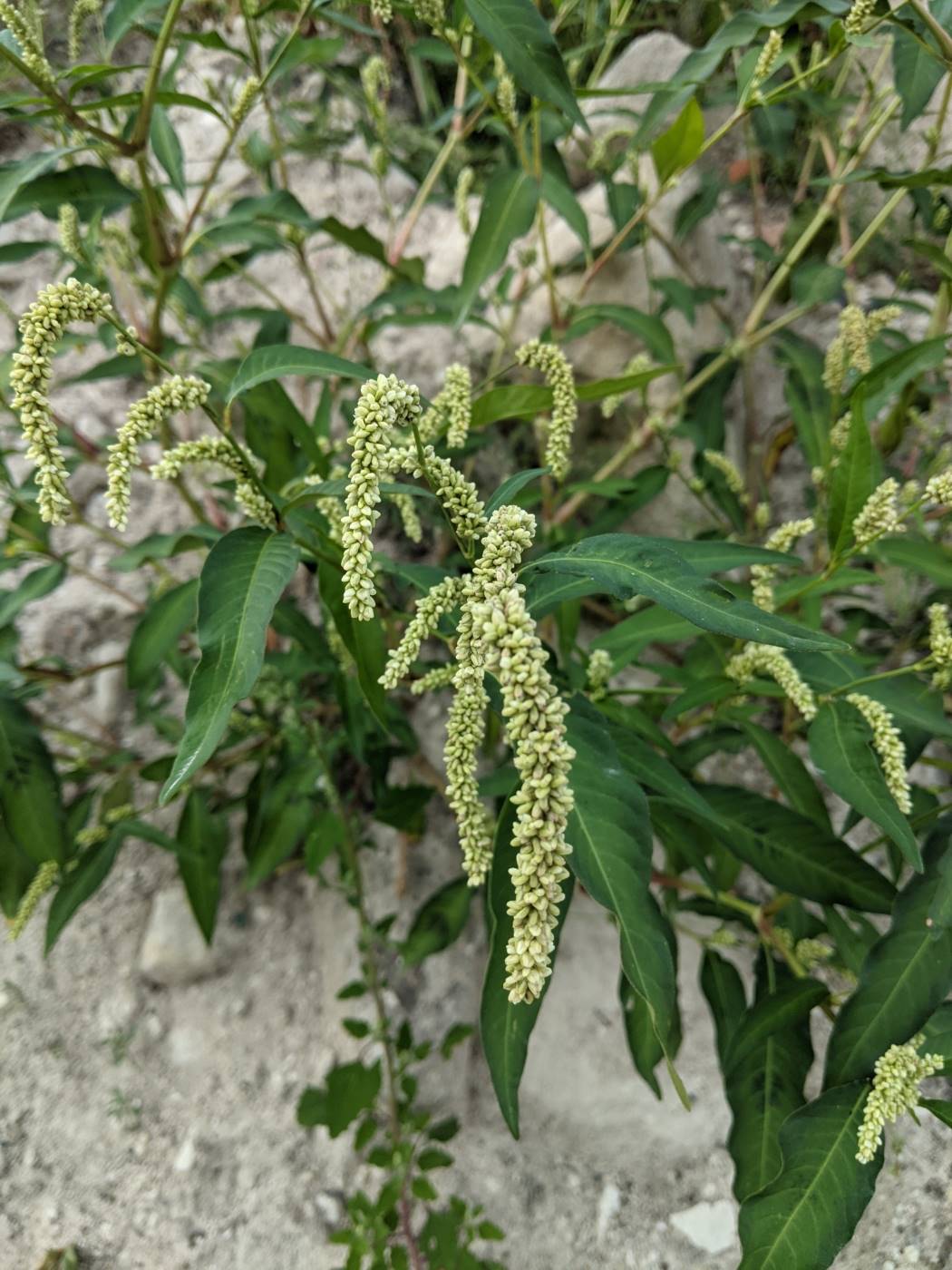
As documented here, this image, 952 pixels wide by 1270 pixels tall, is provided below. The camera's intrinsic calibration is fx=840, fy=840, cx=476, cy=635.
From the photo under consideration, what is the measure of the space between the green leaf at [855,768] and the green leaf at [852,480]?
0.86 feet

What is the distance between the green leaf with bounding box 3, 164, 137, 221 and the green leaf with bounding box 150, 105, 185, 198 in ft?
0.54

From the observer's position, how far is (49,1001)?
2.10 metres

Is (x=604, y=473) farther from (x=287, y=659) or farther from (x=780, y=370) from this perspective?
(x=780, y=370)

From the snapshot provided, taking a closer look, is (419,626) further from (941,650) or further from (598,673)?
(941,650)

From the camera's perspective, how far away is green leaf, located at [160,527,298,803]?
85cm

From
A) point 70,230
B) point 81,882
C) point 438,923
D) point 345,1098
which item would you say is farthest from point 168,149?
point 345,1098

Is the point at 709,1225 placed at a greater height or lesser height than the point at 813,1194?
lesser

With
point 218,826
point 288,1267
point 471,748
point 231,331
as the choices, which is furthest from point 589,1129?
point 231,331

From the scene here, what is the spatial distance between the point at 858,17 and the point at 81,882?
6.95 feet

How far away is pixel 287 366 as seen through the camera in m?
1.12

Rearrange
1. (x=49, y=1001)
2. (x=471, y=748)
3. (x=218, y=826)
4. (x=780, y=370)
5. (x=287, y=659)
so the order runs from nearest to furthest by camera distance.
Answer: (x=471, y=748)
(x=287, y=659)
(x=218, y=826)
(x=49, y=1001)
(x=780, y=370)

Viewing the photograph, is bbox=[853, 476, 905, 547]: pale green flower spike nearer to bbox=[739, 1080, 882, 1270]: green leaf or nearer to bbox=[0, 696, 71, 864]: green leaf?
bbox=[739, 1080, 882, 1270]: green leaf

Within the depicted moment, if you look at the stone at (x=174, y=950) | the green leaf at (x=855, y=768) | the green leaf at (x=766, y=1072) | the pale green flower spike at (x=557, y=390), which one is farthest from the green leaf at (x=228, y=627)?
the stone at (x=174, y=950)

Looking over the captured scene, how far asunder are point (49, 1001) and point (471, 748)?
1802 millimetres
